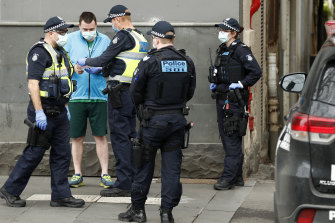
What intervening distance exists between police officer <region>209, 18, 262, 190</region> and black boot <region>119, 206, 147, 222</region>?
193 centimetres

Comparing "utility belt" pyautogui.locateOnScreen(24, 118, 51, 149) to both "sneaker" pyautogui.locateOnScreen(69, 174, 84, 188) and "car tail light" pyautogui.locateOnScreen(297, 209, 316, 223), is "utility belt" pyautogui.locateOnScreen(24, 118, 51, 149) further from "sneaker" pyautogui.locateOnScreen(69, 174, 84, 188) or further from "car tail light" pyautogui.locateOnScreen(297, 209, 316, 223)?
"car tail light" pyautogui.locateOnScreen(297, 209, 316, 223)

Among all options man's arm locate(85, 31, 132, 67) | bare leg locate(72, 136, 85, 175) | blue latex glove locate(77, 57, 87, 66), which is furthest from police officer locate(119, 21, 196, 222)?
bare leg locate(72, 136, 85, 175)

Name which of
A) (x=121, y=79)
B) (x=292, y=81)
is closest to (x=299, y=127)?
(x=292, y=81)

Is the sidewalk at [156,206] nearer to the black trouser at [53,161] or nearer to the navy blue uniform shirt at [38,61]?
the black trouser at [53,161]

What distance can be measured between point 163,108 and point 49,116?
1.36 metres

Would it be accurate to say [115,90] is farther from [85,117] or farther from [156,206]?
[156,206]

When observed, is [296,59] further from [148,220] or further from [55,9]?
[148,220]

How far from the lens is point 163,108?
6559 millimetres

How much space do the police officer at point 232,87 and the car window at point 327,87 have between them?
146 inches

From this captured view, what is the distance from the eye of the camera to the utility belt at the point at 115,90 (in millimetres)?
7855

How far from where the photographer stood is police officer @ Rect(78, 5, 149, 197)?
25.7 ft

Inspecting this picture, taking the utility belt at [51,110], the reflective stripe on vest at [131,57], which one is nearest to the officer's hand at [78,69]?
the reflective stripe on vest at [131,57]

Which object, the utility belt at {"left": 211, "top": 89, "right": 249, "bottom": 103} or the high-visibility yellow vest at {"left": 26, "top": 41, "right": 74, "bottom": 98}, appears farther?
the utility belt at {"left": 211, "top": 89, "right": 249, "bottom": 103}

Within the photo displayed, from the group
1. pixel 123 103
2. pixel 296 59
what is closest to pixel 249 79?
pixel 123 103
